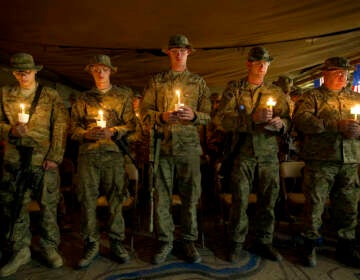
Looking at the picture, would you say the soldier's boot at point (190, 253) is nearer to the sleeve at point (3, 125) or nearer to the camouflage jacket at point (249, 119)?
the camouflage jacket at point (249, 119)

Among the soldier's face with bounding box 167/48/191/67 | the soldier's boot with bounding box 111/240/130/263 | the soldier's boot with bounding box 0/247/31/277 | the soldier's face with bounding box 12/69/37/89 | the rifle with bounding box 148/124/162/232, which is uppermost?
the soldier's face with bounding box 167/48/191/67

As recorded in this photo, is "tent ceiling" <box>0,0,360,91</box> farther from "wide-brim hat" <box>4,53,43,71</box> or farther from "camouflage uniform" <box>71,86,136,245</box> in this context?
"camouflage uniform" <box>71,86,136,245</box>

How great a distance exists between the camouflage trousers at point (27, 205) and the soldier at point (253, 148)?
183cm

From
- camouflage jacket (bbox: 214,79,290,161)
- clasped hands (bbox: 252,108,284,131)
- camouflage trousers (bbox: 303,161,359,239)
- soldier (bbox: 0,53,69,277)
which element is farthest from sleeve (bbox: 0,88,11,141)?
camouflage trousers (bbox: 303,161,359,239)

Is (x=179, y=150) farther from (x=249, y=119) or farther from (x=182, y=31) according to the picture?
(x=182, y=31)

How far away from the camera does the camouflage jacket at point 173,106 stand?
2959mm

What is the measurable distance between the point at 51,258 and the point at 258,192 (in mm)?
2200

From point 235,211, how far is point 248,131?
0.85 metres

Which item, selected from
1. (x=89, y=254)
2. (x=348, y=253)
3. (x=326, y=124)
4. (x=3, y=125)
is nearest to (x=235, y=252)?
(x=348, y=253)

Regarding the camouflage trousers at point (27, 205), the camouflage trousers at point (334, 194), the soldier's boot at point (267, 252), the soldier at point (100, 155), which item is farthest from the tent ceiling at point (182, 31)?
the soldier's boot at point (267, 252)

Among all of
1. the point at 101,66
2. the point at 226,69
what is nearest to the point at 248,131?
the point at 101,66

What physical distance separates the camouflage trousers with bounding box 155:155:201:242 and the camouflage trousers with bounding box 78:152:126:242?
396 millimetres

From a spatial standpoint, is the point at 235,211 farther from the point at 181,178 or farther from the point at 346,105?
the point at 346,105

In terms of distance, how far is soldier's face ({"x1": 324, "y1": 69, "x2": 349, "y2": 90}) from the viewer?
295 centimetres
